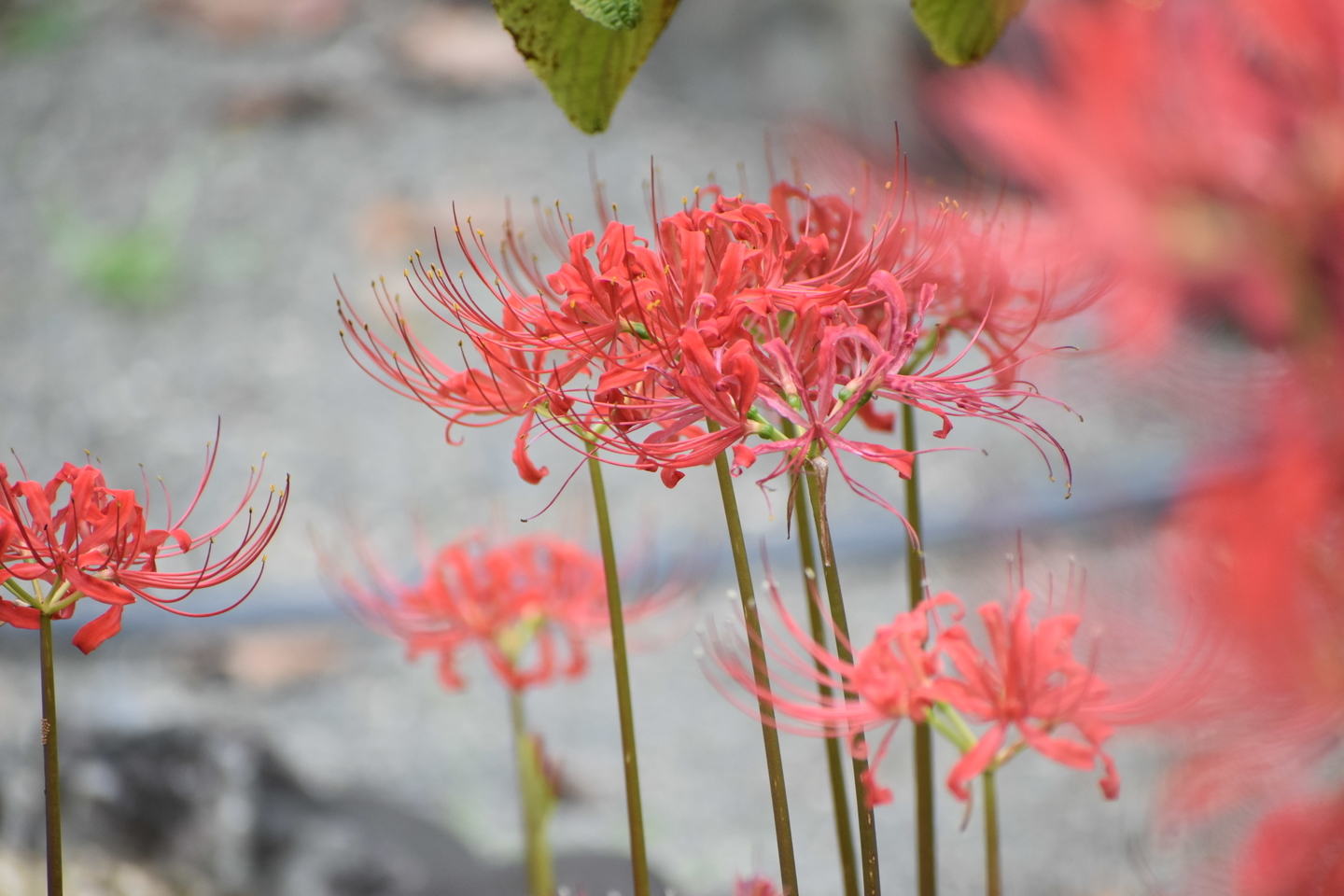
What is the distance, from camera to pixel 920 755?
394 mm

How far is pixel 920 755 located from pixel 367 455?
126cm

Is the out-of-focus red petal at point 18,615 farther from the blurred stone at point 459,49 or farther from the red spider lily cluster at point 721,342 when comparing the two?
the blurred stone at point 459,49

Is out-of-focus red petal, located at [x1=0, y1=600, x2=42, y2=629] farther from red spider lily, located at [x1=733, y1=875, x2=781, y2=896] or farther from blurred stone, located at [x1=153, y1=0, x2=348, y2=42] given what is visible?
blurred stone, located at [x1=153, y1=0, x2=348, y2=42]

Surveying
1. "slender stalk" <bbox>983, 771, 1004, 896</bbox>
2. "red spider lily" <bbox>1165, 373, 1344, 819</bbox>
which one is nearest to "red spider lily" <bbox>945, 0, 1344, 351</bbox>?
"red spider lily" <bbox>1165, 373, 1344, 819</bbox>

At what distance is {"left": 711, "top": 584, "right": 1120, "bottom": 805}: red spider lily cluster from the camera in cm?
31

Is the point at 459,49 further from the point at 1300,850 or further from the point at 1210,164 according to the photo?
the point at 1300,850

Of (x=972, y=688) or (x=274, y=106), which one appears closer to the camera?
(x=972, y=688)

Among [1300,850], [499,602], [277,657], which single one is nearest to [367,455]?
[277,657]

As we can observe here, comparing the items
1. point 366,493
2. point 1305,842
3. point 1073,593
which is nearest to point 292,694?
point 366,493

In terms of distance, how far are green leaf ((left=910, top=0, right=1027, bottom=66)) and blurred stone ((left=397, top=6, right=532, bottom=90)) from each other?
73.2 inches

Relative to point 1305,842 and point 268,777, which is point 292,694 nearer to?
point 268,777

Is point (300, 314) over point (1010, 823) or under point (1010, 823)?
over

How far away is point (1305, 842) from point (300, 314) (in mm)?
1657

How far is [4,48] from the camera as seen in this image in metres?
2.10
